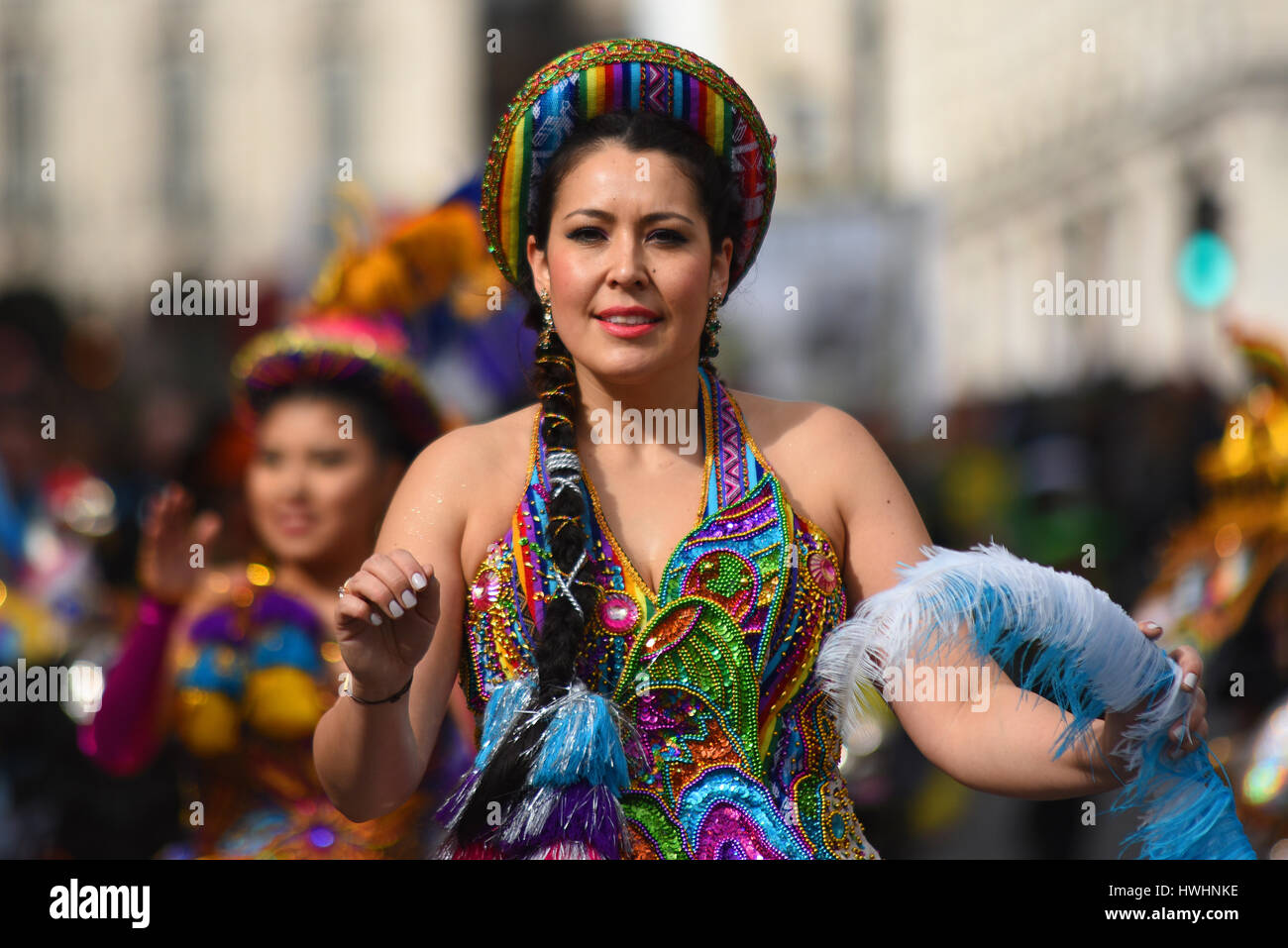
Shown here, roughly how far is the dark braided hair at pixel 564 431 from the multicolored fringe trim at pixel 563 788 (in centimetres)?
1

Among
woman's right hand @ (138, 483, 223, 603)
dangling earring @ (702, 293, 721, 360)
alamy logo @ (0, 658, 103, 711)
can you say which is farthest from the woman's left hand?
alamy logo @ (0, 658, 103, 711)

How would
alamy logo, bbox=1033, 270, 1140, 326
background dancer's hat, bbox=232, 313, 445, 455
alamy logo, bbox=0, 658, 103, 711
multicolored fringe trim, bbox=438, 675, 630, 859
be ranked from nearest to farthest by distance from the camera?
multicolored fringe trim, bbox=438, 675, 630, 859 < background dancer's hat, bbox=232, 313, 445, 455 < alamy logo, bbox=0, 658, 103, 711 < alamy logo, bbox=1033, 270, 1140, 326

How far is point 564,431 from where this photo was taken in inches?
99.0

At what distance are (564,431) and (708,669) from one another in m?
0.44

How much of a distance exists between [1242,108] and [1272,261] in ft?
7.60

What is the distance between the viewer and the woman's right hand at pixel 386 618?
213cm

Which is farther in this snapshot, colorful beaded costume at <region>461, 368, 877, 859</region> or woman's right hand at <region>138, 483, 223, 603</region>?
woman's right hand at <region>138, 483, 223, 603</region>

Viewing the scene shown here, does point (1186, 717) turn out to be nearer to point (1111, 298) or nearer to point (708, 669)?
point (708, 669)

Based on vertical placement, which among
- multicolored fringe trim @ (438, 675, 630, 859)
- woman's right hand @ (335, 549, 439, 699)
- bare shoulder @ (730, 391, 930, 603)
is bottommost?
multicolored fringe trim @ (438, 675, 630, 859)

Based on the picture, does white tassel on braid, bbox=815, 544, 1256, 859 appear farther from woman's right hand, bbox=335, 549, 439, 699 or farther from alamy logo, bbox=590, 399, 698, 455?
woman's right hand, bbox=335, 549, 439, 699

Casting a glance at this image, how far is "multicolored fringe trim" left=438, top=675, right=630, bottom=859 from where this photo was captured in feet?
7.46

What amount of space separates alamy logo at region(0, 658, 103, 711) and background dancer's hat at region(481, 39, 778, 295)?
3225mm

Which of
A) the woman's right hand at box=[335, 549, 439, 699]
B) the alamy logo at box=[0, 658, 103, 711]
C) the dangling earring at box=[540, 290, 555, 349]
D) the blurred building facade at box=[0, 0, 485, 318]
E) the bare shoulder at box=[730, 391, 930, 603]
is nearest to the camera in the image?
the woman's right hand at box=[335, 549, 439, 699]
